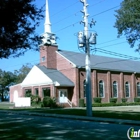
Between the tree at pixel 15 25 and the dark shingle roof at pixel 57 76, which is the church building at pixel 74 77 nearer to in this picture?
the dark shingle roof at pixel 57 76

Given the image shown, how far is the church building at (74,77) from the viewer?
40.1 meters

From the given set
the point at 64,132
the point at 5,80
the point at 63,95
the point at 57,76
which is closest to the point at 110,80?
the point at 63,95

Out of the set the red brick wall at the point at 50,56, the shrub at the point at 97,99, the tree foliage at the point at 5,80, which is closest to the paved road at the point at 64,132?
the shrub at the point at 97,99

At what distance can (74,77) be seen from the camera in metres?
40.2

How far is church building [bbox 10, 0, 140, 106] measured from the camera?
4007cm

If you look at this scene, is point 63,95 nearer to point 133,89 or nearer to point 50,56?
point 50,56

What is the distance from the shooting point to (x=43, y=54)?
4400 centimetres

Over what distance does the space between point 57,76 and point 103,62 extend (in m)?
10.2

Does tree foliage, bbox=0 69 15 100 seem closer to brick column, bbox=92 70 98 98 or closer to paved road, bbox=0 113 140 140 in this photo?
brick column, bbox=92 70 98 98

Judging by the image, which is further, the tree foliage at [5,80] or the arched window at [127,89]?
the tree foliage at [5,80]

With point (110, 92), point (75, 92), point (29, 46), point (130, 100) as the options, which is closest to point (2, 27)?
point (29, 46)

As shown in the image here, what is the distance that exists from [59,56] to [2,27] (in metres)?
35.3

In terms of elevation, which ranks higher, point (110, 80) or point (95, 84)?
point (110, 80)

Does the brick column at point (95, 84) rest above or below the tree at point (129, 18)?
below
